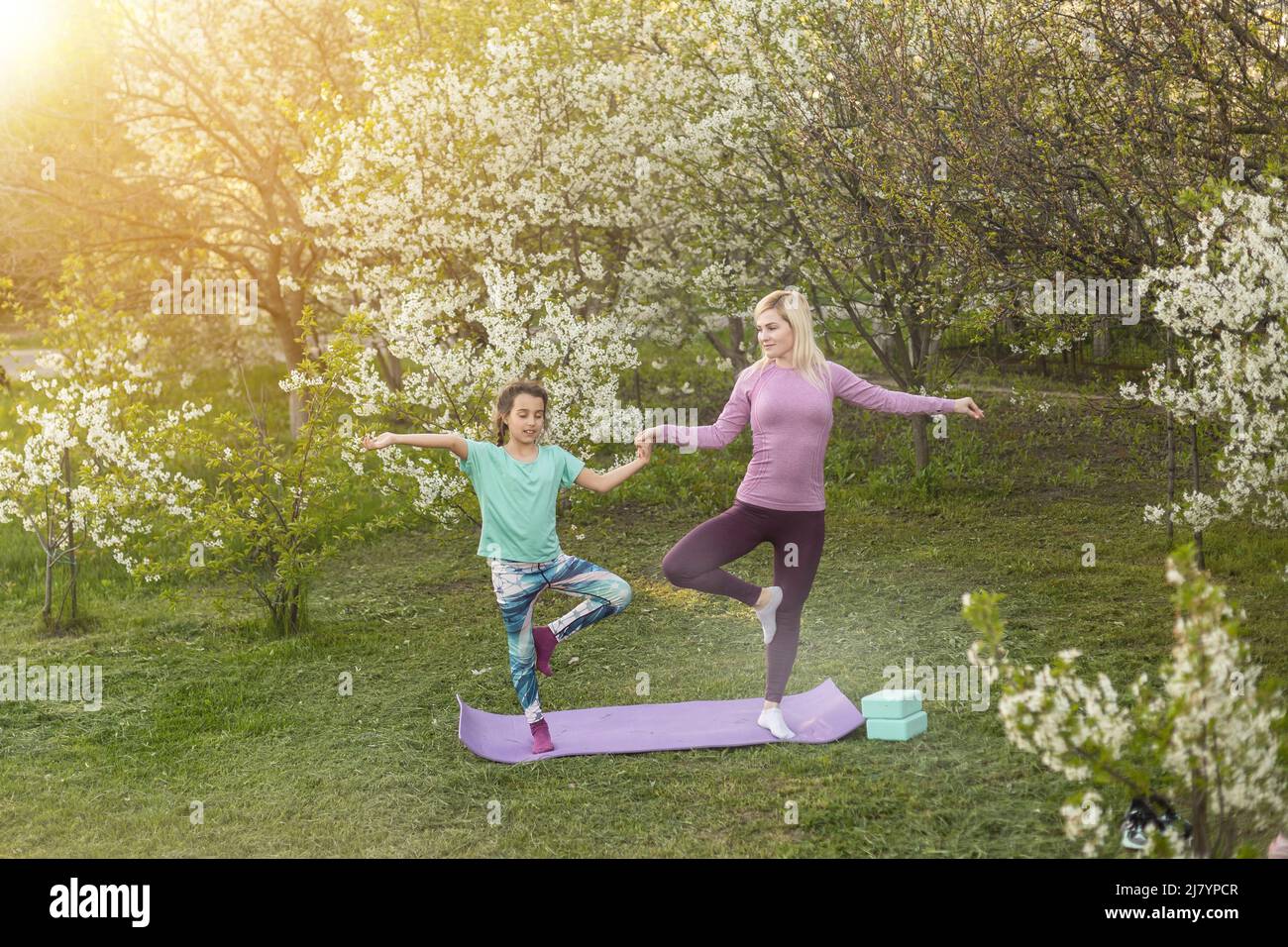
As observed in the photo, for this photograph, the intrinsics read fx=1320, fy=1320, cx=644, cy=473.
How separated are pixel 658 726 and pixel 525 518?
1369mm

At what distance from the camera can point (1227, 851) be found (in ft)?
13.8

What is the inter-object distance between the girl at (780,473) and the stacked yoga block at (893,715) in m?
0.51

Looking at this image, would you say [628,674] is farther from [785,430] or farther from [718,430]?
[785,430]

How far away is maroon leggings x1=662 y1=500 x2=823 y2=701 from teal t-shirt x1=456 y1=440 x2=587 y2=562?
0.64m

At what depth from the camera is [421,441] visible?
6.17 m

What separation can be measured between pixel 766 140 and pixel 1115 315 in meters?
3.72

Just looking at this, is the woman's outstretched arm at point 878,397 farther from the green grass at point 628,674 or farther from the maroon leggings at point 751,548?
the green grass at point 628,674

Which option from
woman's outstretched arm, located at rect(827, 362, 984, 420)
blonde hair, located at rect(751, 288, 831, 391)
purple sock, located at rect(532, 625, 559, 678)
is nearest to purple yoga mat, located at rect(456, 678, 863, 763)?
purple sock, located at rect(532, 625, 559, 678)

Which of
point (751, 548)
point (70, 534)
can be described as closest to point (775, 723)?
point (751, 548)

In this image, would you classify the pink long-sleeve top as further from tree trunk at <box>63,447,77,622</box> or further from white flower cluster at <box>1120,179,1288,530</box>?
tree trunk at <box>63,447,77,622</box>

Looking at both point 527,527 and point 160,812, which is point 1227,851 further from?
point 160,812

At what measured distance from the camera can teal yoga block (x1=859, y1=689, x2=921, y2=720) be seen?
6.39m

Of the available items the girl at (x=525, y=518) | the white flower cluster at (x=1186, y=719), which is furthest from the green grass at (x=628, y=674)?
the white flower cluster at (x=1186, y=719)
